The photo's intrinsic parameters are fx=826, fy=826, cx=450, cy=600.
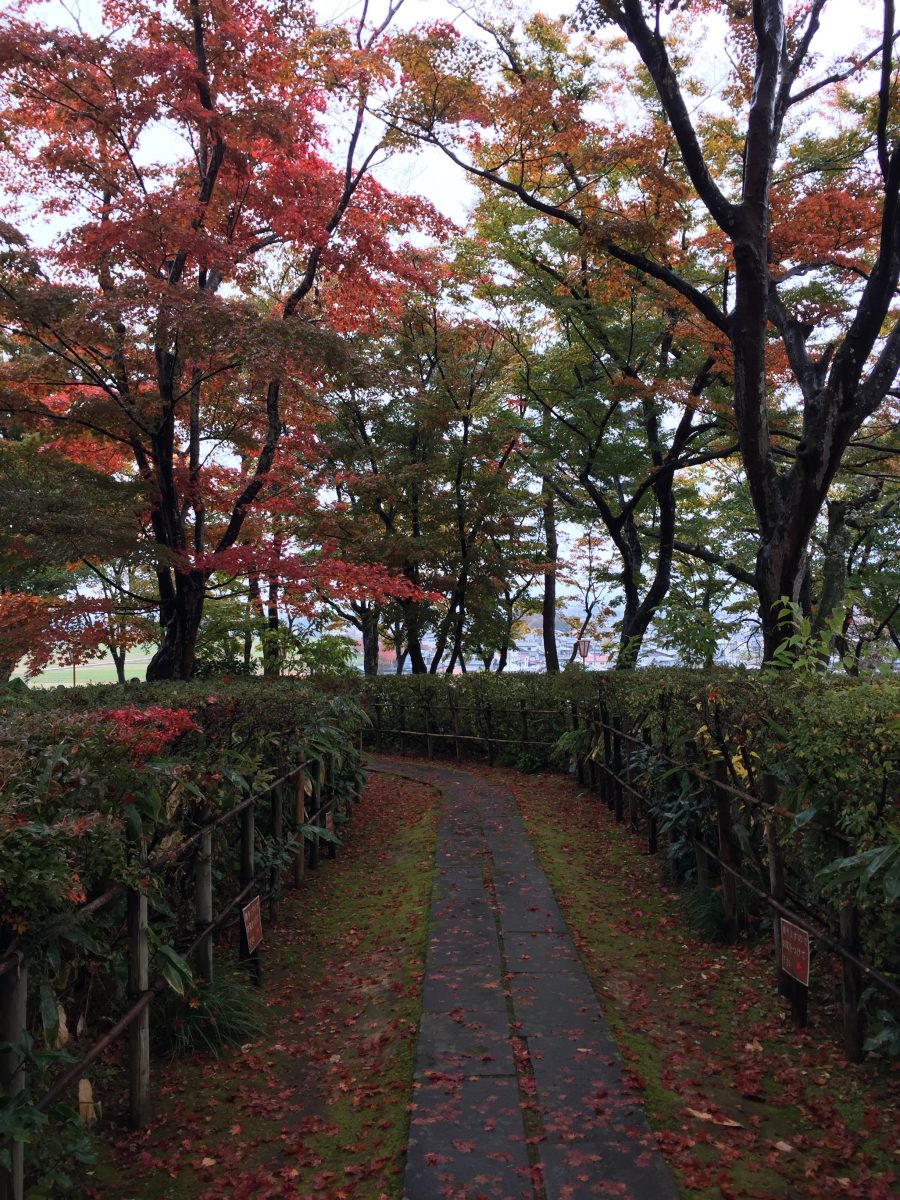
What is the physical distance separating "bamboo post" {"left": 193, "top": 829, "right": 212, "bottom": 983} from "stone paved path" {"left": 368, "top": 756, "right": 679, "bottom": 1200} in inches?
44.5

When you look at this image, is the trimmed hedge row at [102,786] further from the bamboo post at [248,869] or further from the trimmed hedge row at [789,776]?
the trimmed hedge row at [789,776]

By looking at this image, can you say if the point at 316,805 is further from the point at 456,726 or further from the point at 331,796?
the point at 456,726

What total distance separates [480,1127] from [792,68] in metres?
10.5

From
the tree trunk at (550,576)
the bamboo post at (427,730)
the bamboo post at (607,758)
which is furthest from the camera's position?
the tree trunk at (550,576)

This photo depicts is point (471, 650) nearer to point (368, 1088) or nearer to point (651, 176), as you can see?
point (651, 176)

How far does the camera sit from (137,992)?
3.26 meters

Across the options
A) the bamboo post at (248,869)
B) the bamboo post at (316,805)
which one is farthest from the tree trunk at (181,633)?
the bamboo post at (248,869)

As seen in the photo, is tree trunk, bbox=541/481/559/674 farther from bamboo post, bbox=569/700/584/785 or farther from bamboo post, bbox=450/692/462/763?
bamboo post, bbox=569/700/584/785

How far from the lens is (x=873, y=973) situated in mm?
3291

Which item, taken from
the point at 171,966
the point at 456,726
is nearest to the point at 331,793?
the point at 171,966

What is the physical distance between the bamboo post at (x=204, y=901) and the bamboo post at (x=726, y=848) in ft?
9.71

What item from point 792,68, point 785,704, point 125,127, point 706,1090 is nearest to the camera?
point 706,1090

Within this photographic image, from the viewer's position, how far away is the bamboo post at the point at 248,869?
4715 millimetres

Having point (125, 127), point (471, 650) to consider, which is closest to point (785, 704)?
point (125, 127)
